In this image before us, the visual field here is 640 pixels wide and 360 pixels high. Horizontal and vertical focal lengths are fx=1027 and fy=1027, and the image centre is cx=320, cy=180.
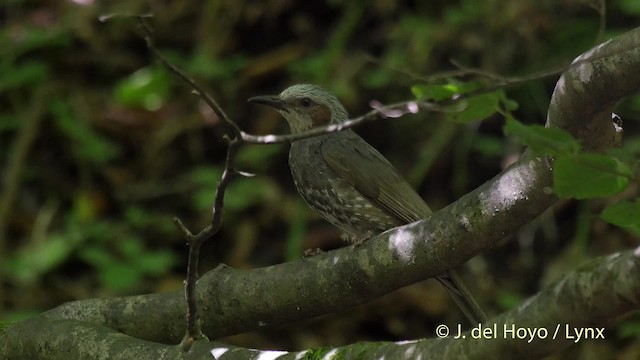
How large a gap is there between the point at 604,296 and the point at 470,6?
432cm

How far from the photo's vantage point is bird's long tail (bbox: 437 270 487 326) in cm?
361

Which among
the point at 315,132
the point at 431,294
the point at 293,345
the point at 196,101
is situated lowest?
the point at 293,345

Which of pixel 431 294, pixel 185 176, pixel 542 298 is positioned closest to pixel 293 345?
pixel 431 294

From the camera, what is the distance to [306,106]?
454 cm

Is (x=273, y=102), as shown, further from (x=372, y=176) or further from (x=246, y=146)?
(x=246, y=146)

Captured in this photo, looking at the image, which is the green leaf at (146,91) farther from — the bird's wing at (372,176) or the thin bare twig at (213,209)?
the thin bare twig at (213,209)

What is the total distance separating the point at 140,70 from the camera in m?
6.51

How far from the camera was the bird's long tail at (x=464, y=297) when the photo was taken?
3.61 m

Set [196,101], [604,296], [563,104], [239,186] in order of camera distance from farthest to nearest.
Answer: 1. [196,101]
2. [239,186]
3. [563,104]
4. [604,296]

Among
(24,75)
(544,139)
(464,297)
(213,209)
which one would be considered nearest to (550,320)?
(544,139)

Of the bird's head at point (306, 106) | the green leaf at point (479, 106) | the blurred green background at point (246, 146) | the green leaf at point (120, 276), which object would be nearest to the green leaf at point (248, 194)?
the blurred green background at point (246, 146)

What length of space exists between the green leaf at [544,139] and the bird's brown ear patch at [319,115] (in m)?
2.64

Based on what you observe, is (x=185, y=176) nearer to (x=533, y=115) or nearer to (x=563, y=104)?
(x=533, y=115)

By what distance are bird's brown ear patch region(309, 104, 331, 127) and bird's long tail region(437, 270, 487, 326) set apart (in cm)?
117
